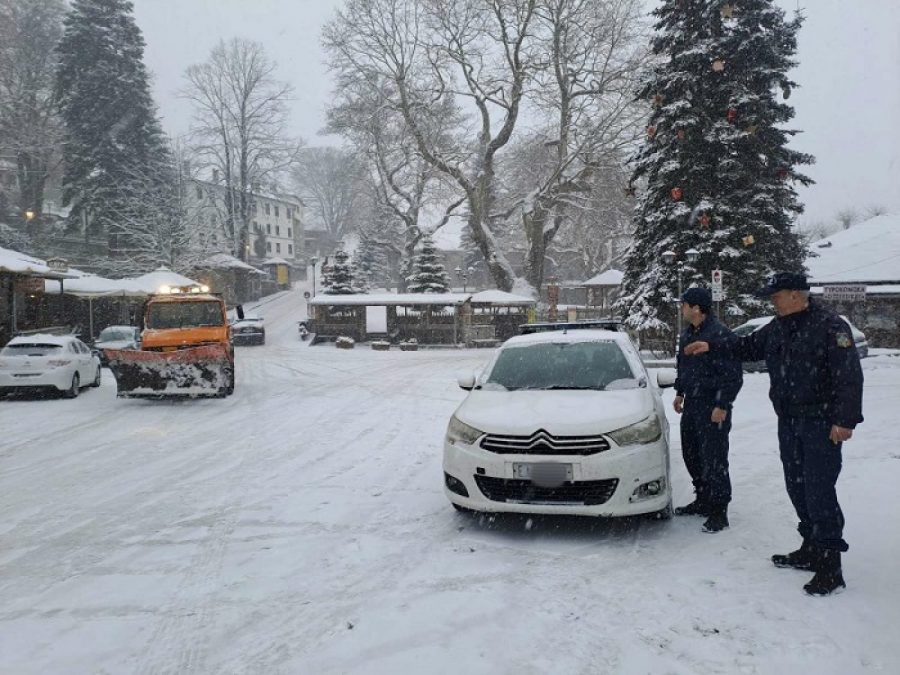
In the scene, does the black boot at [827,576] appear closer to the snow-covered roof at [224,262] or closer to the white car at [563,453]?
the white car at [563,453]

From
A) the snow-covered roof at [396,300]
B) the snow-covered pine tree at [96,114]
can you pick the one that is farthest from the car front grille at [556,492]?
the snow-covered pine tree at [96,114]

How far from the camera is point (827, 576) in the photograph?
375cm

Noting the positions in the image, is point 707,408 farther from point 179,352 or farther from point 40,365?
point 40,365

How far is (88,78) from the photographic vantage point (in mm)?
41125

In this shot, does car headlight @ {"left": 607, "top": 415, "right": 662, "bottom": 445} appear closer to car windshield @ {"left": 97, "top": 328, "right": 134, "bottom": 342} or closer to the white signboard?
car windshield @ {"left": 97, "top": 328, "right": 134, "bottom": 342}

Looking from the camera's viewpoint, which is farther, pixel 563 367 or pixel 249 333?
pixel 249 333

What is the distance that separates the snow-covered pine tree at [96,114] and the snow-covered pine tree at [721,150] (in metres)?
34.9

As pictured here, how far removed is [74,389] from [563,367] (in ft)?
41.5

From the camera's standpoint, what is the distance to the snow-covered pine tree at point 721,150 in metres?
20.7

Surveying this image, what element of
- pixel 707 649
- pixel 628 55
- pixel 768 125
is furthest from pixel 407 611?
pixel 628 55

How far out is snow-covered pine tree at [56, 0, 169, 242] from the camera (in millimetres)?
40969

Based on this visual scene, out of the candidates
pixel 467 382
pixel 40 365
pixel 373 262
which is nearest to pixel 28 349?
pixel 40 365

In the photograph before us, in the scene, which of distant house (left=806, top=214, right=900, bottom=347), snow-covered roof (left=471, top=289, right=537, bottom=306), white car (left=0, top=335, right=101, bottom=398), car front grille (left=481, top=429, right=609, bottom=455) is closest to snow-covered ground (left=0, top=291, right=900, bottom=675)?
car front grille (left=481, top=429, right=609, bottom=455)

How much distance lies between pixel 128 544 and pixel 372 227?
61073mm
